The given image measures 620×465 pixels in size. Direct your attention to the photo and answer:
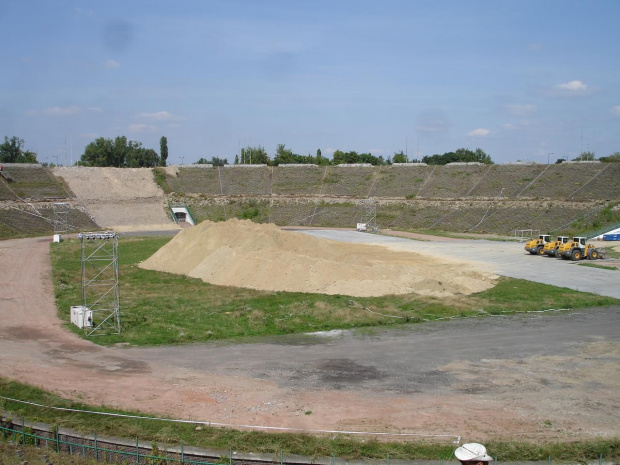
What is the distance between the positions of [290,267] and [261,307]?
19.9 feet

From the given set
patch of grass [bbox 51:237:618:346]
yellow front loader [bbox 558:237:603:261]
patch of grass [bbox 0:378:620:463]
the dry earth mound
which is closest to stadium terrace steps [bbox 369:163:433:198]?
the dry earth mound

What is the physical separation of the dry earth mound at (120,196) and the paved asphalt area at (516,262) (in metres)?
31.5

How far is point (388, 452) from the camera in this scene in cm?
1508

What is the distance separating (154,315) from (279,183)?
7682 centimetres

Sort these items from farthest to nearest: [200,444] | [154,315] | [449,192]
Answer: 1. [449,192]
2. [154,315]
3. [200,444]

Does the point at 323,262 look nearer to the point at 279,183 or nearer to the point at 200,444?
the point at 200,444

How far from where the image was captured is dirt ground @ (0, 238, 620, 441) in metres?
17.2

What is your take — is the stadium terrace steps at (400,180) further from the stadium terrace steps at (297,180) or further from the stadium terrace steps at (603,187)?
the stadium terrace steps at (603,187)

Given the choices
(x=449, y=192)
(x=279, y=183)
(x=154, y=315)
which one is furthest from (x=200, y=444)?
(x=279, y=183)

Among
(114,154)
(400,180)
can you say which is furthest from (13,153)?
(400,180)

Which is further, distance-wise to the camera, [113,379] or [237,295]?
[237,295]

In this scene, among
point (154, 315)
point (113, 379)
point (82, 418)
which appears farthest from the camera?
point (154, 315)

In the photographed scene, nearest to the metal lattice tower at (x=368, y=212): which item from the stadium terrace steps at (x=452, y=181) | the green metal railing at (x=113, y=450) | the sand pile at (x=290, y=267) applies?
the stadium terrace steps at (x=452, y=181)

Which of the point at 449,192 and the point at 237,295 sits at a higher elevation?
the point at 449,192
